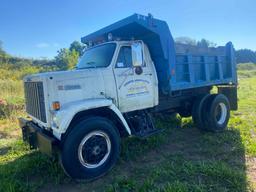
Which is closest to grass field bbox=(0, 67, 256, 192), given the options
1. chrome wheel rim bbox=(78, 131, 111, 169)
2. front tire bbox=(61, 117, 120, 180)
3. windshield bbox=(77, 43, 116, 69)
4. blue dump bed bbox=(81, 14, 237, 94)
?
front tire bbox=(61, 117, 120, 180)

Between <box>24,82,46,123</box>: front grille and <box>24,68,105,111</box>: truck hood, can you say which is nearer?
<box>24,68,105,111</box>: truck hood

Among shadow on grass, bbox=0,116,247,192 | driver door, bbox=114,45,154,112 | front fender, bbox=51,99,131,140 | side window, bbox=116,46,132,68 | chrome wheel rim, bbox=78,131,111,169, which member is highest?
side window, bbox=116,46,132,68

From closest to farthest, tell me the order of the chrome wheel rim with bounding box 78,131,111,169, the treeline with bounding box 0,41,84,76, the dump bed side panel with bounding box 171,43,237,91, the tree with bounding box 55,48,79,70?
1. the chrome wheel rim with bounding box 78,131,111,169
2. the dump bed side panel with bounding box 171,43,237,91
3. the tree with bounding box 55,48,79,70
4. the treeline with bounding box 0,41,84,76

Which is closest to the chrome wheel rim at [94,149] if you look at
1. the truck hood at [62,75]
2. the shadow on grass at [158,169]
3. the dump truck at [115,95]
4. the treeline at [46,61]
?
the dump truck at [115,95]

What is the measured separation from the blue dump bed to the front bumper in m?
2.60

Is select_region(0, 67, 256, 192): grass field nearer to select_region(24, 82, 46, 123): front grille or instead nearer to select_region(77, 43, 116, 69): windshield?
select_region(24, 82, 46, 123): front grille

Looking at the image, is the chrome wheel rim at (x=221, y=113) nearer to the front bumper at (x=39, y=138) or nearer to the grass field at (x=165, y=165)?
the grass field at (x=165, y=165)

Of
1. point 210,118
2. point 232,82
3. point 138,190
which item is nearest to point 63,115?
point 138,190

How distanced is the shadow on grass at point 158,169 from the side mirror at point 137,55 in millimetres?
1922

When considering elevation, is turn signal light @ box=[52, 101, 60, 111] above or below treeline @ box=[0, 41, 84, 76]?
below

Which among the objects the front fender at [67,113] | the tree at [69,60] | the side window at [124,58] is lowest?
the front fender at [67,113]

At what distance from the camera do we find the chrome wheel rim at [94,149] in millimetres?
4145

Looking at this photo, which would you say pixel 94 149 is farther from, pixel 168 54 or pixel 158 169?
pixel 168 54

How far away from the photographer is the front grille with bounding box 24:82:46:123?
4219 mm
